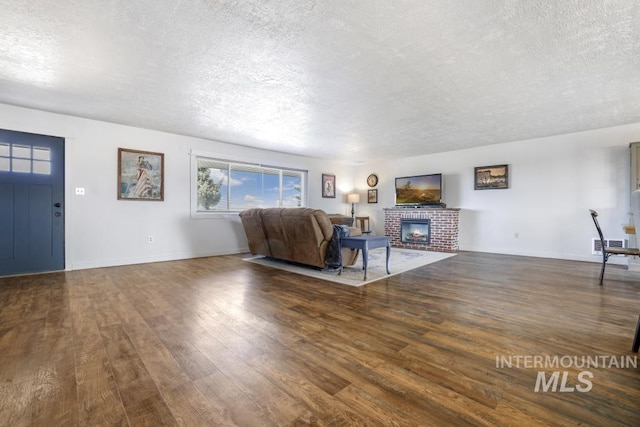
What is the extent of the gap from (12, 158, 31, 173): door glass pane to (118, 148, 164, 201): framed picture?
3.38 ft

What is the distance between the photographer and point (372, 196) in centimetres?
810

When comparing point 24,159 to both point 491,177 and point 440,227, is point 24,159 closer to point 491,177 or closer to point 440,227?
point 440,227

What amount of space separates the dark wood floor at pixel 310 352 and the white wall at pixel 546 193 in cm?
203

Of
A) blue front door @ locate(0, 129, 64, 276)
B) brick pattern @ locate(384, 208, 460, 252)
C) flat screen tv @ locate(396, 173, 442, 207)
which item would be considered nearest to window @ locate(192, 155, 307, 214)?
blue front door @ locate(0, 129, 64, 276)

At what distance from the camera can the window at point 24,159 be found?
3.66 m

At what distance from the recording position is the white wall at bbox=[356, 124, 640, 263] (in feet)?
15.0

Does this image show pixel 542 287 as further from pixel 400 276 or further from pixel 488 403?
pixel 488 403

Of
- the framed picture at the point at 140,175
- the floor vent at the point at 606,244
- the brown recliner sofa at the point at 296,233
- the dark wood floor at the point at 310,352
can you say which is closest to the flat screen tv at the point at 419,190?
the floor vent at the point at 606,244

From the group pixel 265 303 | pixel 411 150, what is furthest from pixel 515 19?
pixel 411 150

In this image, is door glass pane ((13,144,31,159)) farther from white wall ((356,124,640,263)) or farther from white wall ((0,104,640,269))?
white wall ((356,124,640,263))

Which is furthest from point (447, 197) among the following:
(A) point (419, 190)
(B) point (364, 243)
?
(B) point (364, 243)

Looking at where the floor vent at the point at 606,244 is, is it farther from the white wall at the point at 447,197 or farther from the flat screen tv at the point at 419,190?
the flat screen tv at the point at 419,190

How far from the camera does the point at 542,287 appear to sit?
3.10 meters

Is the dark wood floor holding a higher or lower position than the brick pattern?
lower
